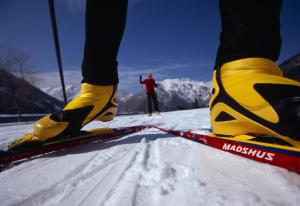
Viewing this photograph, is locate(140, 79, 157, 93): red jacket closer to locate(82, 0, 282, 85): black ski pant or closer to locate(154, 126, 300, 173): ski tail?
locate(82, 0, 282, 85): black ski pant

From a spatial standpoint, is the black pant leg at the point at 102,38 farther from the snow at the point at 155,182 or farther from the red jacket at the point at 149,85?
the red jacket at the point at 149,85

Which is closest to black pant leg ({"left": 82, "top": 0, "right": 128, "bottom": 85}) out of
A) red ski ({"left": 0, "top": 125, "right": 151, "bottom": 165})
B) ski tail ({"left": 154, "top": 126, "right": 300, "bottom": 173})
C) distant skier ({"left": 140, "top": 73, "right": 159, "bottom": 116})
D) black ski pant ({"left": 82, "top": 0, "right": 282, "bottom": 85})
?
black ski pant ({"left": 82, "top": 0, "right": 282, "bottom": 85})

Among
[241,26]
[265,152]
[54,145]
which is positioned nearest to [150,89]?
[54,145]

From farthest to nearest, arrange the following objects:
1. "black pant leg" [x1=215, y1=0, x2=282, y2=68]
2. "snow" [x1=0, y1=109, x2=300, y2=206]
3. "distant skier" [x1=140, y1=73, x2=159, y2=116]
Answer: "distant skier" [x1=140, y1=73, x2=159, y2=116] → "black pant leg" [x1=215, y1=0, x2=282, y2=68] → "snow" [x1=0, y1=109, x2=300, y2=206]

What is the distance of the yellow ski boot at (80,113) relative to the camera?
1.30 metres

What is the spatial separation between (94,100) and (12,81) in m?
21.3

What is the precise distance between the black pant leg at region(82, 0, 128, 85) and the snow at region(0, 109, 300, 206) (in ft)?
2.31

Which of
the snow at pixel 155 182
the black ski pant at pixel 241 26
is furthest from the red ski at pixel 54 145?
the black ski pant at pixel 241 26

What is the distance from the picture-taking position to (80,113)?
141cm

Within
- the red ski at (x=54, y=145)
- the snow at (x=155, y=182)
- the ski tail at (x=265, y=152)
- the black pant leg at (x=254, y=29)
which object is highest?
the black pant leg at (x=254, y=29)

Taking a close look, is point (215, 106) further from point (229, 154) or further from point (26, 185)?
point (26, 185)

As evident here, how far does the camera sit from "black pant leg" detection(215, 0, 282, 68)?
2.96ft

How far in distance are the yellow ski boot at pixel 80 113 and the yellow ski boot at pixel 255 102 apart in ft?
2.64

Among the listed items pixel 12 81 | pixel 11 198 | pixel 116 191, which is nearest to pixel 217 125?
pixel 116 191
